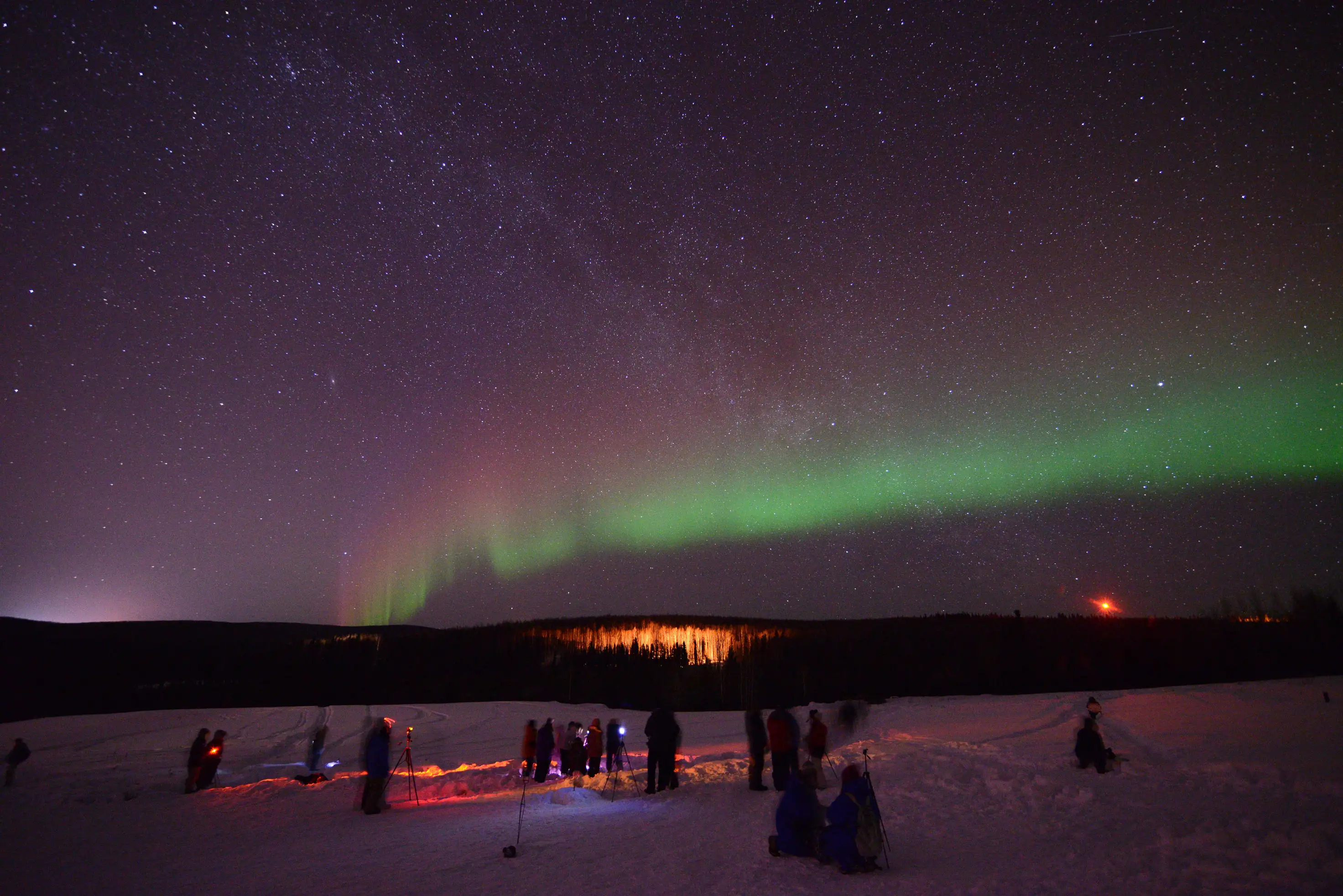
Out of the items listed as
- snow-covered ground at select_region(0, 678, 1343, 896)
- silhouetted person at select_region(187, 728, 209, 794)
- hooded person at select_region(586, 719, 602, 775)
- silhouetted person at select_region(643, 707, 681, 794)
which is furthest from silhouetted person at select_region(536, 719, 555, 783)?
silhouetted person at select_region(187, 728, 209, 794)

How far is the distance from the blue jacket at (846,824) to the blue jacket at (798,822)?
1.04 ft

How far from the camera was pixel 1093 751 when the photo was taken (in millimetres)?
11789

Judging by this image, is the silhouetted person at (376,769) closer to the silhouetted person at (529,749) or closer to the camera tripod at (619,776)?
the silhouetted person at (529,749)

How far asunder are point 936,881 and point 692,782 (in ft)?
24.9

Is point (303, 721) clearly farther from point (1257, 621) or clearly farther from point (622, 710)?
point (1257, 621)

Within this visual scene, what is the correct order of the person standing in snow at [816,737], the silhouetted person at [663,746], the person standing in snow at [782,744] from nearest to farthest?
the person standing in snow at [782,744]
the person standing in snow at [816,737]
the silhouetted person at [663,746]

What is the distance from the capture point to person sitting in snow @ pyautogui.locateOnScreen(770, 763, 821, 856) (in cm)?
771

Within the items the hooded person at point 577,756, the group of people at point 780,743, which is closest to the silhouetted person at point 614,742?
the hooded person at point 577,756

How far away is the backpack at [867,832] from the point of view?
709cm

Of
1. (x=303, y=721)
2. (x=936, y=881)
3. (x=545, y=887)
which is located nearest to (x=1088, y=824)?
(x=936, y=881)

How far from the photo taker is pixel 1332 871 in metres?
5.96

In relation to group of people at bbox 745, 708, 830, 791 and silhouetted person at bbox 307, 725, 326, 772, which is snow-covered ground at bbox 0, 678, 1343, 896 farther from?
silhouetted person at bbox 307, 725, 326, 772

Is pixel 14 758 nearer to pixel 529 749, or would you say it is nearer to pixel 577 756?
pixel 529 749

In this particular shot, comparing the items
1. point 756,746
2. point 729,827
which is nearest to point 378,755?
point 729,827
